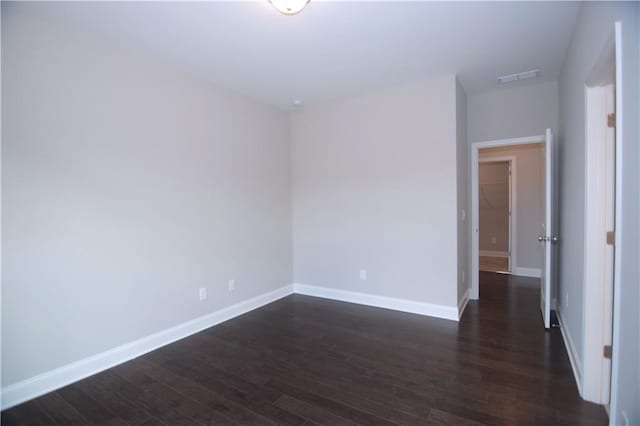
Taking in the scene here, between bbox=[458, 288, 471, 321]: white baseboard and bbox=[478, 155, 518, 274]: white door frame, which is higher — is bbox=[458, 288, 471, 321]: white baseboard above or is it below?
below

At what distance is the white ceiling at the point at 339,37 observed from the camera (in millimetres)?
2172

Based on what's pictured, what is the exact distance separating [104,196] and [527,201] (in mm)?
6235

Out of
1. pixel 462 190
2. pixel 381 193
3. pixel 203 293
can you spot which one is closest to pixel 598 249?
pixel 462 190

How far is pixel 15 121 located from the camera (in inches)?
81.2

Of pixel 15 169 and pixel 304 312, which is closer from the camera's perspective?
pixel 15 169

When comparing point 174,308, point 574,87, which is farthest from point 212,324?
point 574,87

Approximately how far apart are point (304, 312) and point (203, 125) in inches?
97.8

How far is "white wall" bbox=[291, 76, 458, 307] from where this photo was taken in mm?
3488

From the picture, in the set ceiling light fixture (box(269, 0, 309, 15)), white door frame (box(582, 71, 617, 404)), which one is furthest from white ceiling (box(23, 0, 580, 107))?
white door frame (box(582, 71, 617, 404))

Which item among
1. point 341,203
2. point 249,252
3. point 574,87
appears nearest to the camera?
point 574,87

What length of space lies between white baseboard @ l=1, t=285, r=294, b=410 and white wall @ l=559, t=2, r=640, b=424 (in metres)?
3.27

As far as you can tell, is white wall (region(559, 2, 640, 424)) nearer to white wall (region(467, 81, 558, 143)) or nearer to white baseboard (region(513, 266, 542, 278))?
white wall (region(467, 81, 558, 143))

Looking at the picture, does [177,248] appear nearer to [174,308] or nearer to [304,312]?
[174,308]

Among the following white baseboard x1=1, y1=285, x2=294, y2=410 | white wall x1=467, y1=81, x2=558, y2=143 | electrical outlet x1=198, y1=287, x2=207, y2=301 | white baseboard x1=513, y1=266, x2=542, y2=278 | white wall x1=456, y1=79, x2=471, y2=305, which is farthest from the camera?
white baseboard x1=513, y1=266, x2=542, y2=278
